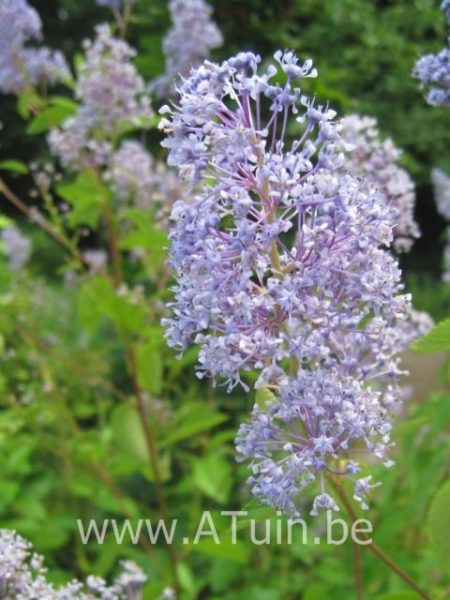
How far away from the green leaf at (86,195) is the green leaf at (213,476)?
4.04 ft

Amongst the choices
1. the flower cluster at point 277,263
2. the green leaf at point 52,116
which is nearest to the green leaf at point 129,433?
the green leaf at point 52,116

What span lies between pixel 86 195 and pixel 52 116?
334mm

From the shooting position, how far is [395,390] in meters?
Result: 1.68

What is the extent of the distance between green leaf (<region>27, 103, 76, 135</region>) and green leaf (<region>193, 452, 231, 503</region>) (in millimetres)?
1630

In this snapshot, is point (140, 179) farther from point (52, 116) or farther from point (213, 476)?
point (213, 476)

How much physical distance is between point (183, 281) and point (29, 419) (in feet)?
8.34

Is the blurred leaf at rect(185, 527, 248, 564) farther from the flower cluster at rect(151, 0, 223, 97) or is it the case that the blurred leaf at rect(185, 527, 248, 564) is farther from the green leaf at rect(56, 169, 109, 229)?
the flower cluster at rect(151, 0, 223, 97)

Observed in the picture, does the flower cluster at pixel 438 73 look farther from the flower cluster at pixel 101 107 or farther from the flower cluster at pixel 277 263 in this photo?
the flower cluster at pixel 101 107

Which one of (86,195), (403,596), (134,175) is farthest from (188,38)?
(403,596)

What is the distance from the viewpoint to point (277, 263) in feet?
4.55

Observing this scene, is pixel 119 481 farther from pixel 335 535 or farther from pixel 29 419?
pixel 335 535

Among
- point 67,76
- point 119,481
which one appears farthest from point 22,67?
point 119,481

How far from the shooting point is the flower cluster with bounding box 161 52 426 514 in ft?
4.35

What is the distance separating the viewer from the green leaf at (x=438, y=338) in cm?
145
